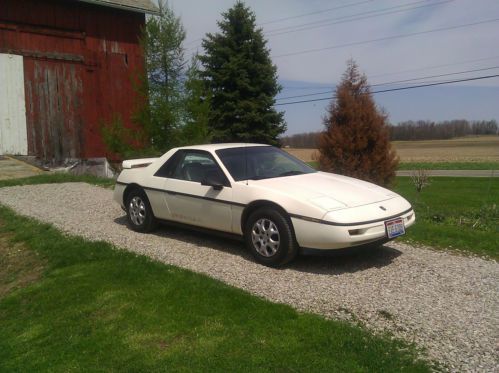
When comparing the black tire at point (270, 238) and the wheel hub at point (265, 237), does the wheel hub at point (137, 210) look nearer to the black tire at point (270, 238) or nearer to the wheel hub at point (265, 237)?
the black tire at point (270, 238)

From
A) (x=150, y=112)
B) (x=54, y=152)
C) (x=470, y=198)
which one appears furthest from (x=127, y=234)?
(x=470, y=198)

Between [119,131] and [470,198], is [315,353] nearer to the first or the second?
[119,131]

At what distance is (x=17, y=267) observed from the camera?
6043 millimetres

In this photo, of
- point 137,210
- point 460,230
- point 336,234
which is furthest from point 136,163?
point 460,230

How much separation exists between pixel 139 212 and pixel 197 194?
4.35 feet

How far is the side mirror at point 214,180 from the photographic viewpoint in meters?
5.83

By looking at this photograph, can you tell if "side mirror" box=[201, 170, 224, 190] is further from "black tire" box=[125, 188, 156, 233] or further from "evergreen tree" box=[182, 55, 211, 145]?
"evergreen tree" box=[182, 55, 211, 145]

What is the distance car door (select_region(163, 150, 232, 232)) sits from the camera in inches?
230

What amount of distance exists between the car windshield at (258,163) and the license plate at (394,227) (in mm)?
1470

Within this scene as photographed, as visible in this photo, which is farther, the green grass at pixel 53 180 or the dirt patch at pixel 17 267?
the green grass at pixel 53 180

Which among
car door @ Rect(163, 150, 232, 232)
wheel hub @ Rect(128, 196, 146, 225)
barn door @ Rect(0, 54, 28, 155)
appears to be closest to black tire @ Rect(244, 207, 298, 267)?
car door @ Rect(163, 150, 232, 232)

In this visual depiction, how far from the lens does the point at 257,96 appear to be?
25.2 meters

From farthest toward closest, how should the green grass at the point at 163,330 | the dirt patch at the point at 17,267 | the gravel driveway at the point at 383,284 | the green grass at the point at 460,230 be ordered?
the green grass at the point at 460,230
the dirt patch at the point at 17,267
the gravel driveway at the point at 383,284
the green grass at the point at 163,330

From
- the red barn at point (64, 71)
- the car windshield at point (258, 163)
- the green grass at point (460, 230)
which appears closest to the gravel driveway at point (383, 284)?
the green grass at point (460, 230)
